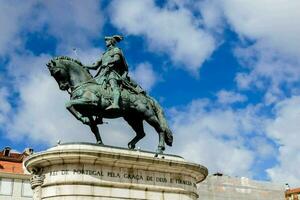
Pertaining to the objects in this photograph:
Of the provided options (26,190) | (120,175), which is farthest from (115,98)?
(26,190)

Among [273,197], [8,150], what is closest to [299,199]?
[273,197]

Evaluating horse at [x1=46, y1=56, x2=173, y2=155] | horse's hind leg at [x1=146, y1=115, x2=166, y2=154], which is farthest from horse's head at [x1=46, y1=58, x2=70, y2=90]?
horse's hind leg at [x1=146, y1=115, x2=166, y2=154]

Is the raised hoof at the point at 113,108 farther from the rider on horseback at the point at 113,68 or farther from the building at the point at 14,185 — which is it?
the building at the point at 14,185

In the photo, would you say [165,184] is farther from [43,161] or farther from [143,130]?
[43,161]

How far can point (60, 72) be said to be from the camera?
21438 mm

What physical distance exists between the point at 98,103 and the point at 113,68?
6.75 ft

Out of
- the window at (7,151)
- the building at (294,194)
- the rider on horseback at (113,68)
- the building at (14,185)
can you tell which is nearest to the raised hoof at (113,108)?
the rider on horseback at (113,68)

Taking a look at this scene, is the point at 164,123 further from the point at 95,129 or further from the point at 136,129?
the point at 95,129

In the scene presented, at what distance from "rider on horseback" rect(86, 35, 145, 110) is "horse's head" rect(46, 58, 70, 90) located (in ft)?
4.12

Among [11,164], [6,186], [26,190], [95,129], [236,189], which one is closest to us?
[95,129]

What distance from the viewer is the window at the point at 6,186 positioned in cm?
5406

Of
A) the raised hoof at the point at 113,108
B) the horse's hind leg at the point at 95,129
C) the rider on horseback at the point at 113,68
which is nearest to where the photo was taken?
the raised hoof at the point at 113,108

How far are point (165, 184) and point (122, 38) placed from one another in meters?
6.73

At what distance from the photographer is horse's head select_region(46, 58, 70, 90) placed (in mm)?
21438
